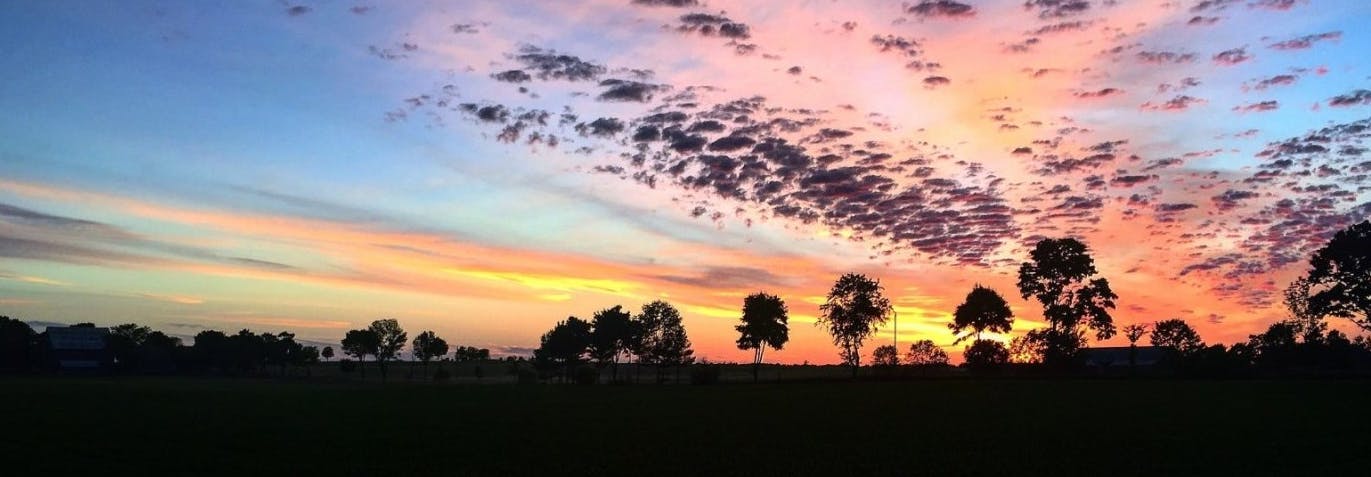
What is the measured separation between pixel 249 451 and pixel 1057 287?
319 feet

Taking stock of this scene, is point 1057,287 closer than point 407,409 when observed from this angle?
No

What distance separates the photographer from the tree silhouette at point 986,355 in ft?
375

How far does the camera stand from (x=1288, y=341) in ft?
357

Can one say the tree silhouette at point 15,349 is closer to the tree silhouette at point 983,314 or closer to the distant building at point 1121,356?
the tree silhouette at point 983,314

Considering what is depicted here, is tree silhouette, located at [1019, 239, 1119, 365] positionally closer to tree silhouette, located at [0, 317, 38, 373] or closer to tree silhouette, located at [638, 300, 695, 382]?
tree silhouette, located at [638, 300, 695, 382]

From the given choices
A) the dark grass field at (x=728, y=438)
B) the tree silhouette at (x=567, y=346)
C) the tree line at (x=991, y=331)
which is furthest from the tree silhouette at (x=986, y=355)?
the tree silhouette at (x=567, y=346)

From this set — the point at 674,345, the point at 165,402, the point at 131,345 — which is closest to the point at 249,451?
the point at 165,402

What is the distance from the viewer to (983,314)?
447 feet

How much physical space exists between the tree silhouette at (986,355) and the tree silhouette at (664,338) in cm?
6715

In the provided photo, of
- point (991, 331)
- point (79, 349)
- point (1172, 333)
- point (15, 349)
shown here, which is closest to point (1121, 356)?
point (1172, 333)

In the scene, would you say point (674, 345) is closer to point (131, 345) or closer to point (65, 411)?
point (131, 345)

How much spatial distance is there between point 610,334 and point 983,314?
83237mm

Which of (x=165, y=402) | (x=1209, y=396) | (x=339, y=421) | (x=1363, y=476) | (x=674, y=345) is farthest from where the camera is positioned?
(x=674, y=345)

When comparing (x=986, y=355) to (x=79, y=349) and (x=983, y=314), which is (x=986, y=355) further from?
(x=79, y=349)
